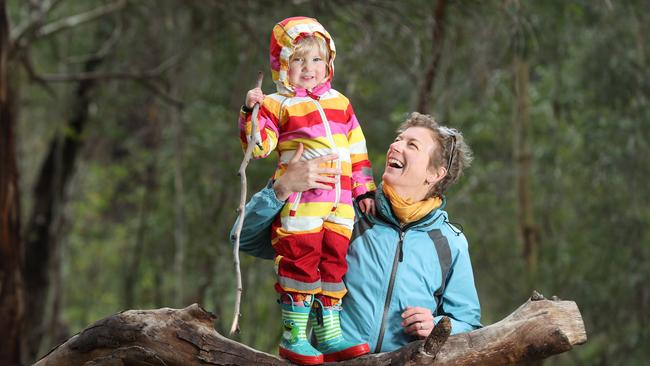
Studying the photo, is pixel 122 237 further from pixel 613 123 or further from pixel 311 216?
pixel 311 216

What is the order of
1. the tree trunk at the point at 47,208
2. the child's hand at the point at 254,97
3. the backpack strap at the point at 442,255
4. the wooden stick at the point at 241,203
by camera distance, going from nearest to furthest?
the wooden stick at the point at 241,203 < the child's hand at the point at 254,97 < the backpack strap at the point at 442,255 < the tree trunk at the point at 47,208

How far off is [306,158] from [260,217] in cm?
23

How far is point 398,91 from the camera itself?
37.8 feet

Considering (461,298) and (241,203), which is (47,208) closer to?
(461,298)

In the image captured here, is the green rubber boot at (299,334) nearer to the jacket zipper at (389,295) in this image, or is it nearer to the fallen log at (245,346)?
the fallen log at (245,346)

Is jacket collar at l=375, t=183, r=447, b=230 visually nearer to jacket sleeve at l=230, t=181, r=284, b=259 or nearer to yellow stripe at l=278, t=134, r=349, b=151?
yellow stripe at l=278, t=134, r=349, b=151

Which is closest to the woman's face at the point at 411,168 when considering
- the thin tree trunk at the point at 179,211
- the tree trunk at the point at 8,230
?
the tree trunk at the point at 8,230

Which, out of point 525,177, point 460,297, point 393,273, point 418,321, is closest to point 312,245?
point 393,273

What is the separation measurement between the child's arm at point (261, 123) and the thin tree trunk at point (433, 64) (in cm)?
313

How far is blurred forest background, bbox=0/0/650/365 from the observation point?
8953 mm

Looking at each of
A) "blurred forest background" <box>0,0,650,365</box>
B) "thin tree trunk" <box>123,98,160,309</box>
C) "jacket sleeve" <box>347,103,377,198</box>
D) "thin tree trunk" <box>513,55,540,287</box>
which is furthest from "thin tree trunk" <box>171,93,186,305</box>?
"jacket sleeve" <box>347,103,377,198</box>

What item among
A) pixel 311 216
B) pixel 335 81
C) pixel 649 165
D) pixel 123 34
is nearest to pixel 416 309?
pixel 311 216

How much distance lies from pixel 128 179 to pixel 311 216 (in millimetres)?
13294

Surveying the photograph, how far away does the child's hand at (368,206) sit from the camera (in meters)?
3.09
